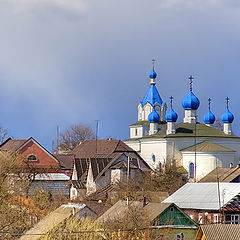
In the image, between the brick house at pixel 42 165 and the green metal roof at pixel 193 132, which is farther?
the green metal roof at pixel 193 132

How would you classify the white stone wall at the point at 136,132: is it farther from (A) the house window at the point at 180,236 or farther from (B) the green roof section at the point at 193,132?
(A) the house window at the point at 180,236

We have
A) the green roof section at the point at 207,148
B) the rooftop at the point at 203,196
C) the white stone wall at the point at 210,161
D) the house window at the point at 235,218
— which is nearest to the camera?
the house window at the point at 235,218

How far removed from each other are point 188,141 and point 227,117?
7.47 meters

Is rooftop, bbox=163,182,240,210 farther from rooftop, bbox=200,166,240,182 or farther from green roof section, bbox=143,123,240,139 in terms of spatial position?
green roof section, bbox=143,123,240,139

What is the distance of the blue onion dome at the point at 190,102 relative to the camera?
79188 mm

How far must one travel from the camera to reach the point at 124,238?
3158 centimetres

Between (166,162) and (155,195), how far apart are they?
25.0 meters

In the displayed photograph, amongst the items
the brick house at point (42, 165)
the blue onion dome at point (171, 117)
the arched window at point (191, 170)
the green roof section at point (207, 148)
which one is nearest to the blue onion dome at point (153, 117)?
the blue onion dome at point (171, 117)

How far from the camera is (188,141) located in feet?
244

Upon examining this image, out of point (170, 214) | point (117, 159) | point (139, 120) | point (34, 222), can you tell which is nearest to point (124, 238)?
point (170, 214)

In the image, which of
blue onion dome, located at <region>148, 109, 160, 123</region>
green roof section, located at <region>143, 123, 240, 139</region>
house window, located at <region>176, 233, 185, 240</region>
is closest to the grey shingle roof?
house window, located at <region>176, 233, 185, 240</region>

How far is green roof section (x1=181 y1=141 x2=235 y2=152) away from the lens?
233 ft

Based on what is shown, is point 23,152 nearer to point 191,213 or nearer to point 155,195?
point 155,195

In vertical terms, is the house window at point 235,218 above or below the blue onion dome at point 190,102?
below
